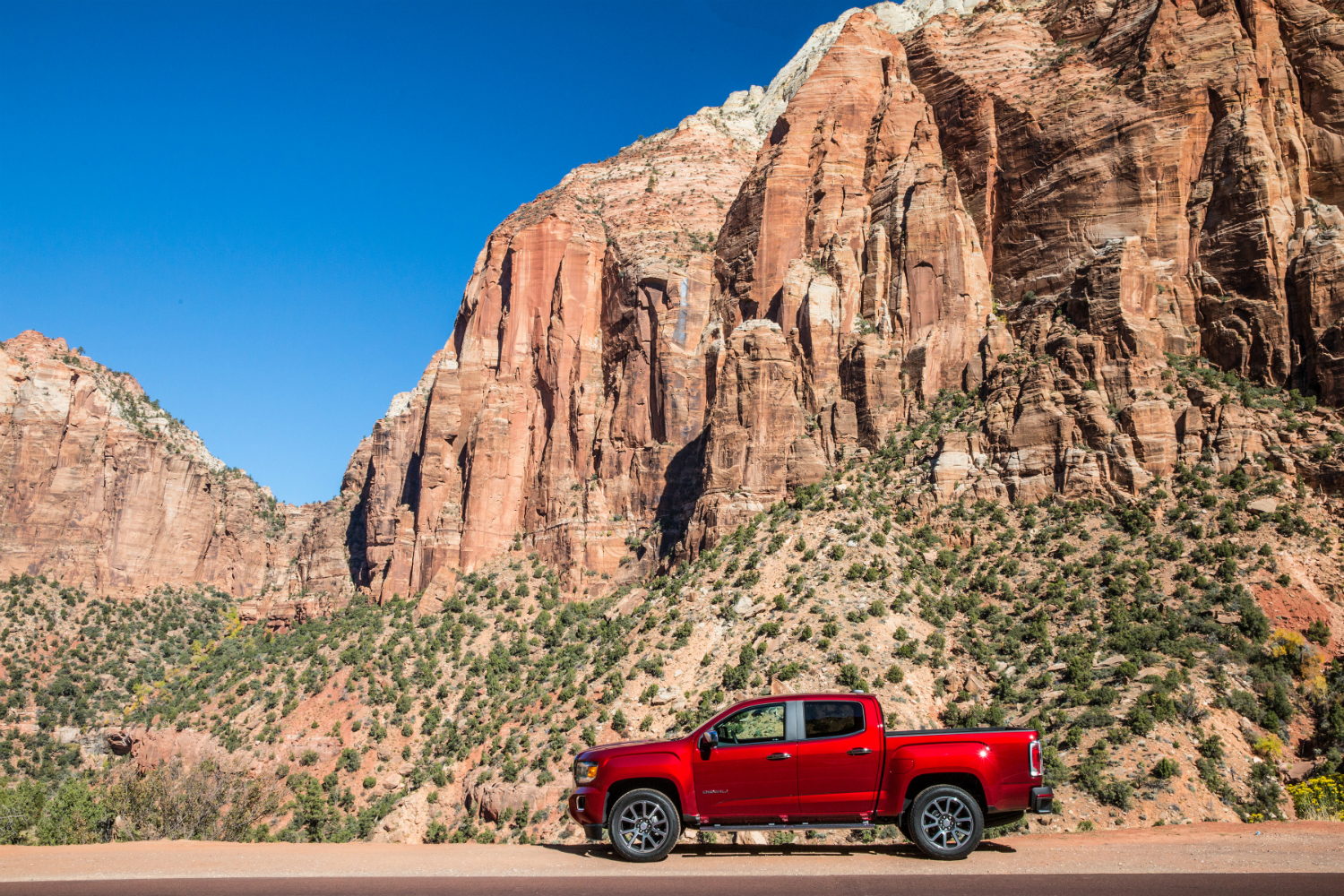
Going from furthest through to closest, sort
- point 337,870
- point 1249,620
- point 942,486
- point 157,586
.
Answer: point 157,586, point 942,486, point 1249,620, point 337,870

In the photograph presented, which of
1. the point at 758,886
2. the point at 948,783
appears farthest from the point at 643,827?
the point at 948,783

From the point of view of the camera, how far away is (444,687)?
5631 cm

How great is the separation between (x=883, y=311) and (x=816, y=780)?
47803 mm

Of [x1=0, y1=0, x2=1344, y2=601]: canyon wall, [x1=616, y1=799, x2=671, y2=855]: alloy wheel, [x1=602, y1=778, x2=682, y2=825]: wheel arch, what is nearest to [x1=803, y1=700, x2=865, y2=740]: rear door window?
[x1=602, y1=778, x2=682, y2=825]: wheel arch

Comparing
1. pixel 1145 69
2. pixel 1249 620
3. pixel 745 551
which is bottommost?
pixel 1249 620

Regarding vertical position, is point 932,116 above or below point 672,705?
above

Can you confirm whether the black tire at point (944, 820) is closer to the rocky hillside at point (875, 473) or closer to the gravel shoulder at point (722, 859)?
the gravel shoulder at point (722, 859)

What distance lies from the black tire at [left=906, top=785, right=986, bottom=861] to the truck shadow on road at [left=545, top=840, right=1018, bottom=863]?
30 cm

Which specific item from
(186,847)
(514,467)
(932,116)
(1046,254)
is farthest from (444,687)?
(932,116)

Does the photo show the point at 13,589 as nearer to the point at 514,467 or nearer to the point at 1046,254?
the point at 514,467

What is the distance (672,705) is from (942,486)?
18212 millimetres

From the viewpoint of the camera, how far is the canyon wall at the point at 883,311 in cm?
4594

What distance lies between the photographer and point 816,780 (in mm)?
12789

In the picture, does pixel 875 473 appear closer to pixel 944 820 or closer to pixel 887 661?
pixel 887 661
